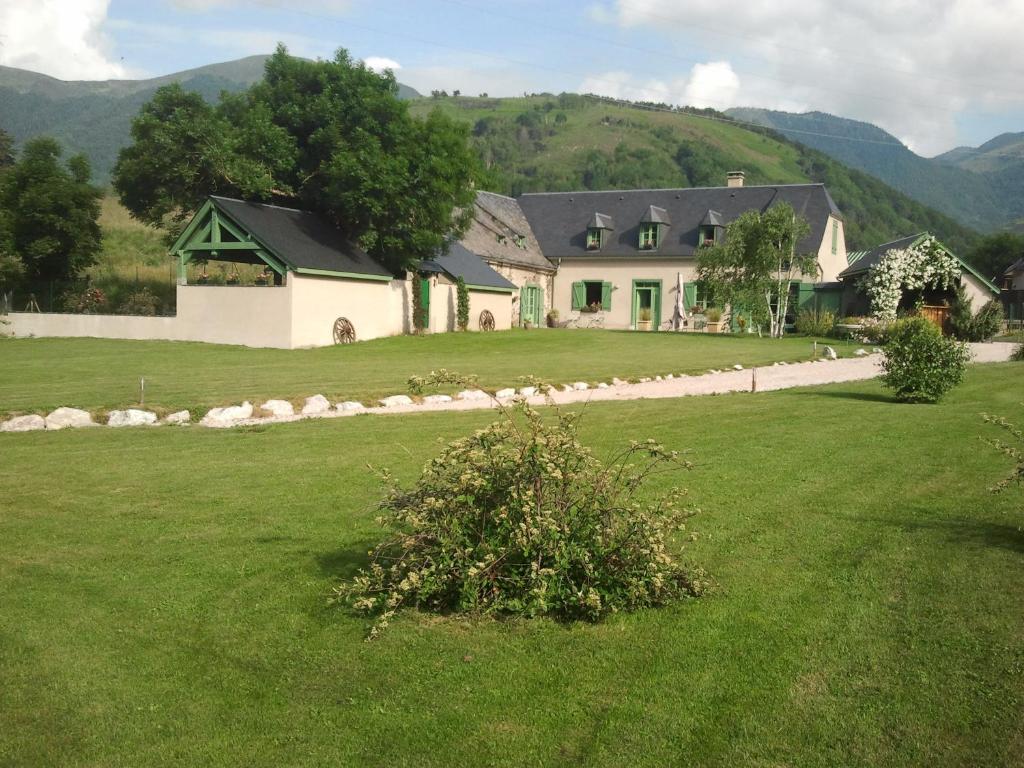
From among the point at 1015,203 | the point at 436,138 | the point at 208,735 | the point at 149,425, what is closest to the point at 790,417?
the point at 149,425

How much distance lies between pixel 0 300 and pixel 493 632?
3403cm

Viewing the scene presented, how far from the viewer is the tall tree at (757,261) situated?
1380 inches

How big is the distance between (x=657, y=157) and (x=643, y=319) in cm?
7361

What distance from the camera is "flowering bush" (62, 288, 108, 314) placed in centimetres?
3203

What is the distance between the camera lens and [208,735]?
3.78 m

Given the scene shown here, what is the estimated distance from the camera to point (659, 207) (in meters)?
45.9

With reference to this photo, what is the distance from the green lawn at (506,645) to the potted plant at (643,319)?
35.4 metres

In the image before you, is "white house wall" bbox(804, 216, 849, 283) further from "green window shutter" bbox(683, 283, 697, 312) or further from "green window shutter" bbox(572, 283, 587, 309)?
"green window shutter" bbox(572, 283, 587, 309)

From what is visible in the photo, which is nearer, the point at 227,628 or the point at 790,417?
the point at 227,628

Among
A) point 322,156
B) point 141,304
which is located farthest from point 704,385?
point 141,304

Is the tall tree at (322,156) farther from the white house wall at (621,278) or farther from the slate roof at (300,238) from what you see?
the white house wall at (621,278)

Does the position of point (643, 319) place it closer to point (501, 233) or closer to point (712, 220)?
point (712, 220)

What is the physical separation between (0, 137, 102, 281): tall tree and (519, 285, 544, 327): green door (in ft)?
61.2

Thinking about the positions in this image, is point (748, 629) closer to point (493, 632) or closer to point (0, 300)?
point (493, 632)
